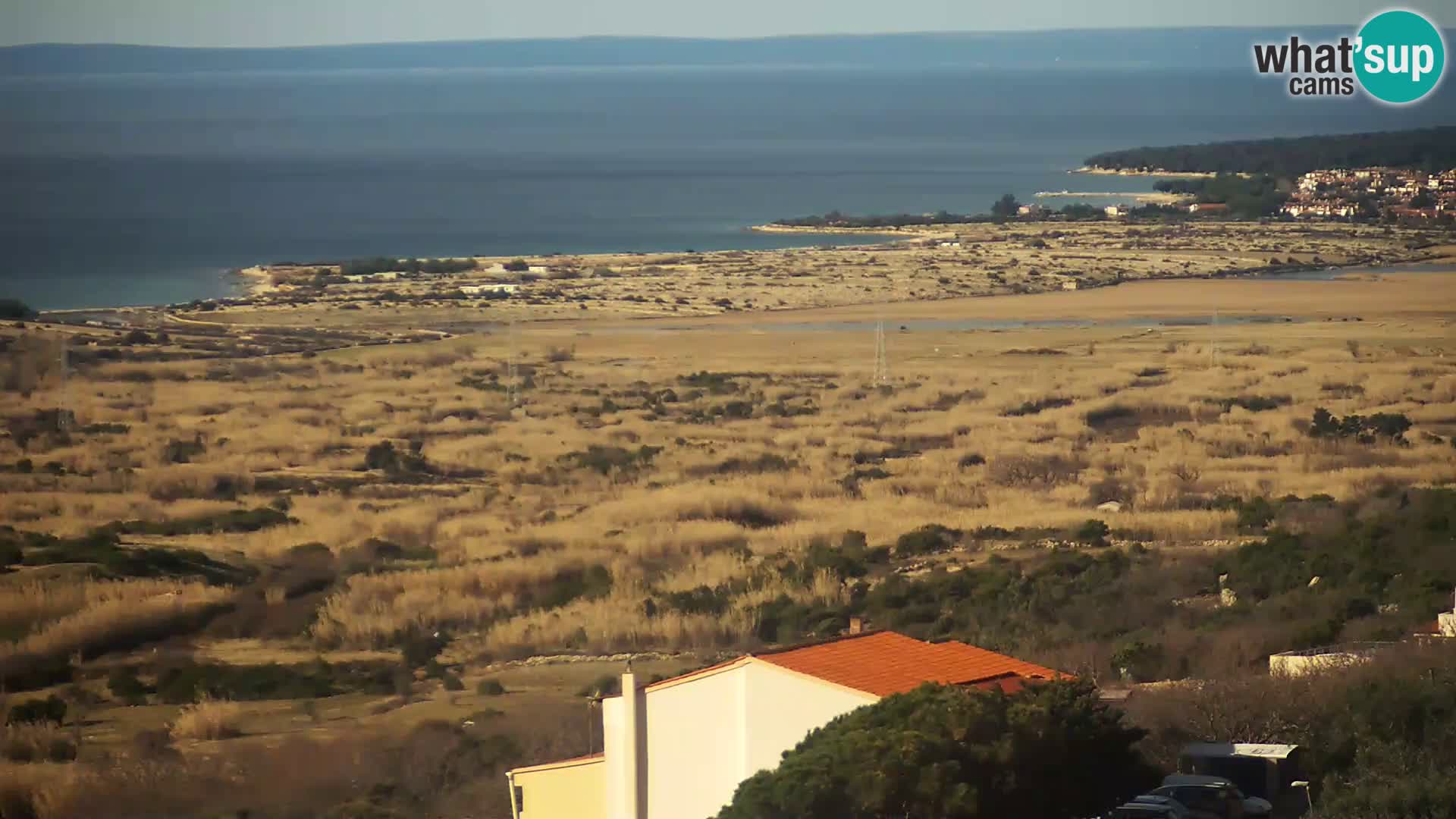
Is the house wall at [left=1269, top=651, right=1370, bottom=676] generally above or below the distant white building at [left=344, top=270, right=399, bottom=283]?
below

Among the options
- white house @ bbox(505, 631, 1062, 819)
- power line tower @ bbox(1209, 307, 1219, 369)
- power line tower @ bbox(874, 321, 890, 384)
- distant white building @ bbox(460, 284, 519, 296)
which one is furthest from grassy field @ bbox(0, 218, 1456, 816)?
distant white building @ bbox(460, 284, 519, 296)

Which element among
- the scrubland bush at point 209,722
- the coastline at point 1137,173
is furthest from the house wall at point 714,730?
the coastline at point 1137,173

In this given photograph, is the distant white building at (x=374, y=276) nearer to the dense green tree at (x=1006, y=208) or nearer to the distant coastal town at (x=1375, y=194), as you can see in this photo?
the dense green tree at (x=1006, y=208)

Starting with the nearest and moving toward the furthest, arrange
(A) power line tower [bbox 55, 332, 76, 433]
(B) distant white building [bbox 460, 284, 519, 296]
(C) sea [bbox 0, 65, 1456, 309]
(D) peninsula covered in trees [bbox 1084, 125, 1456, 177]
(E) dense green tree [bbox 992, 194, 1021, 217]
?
(A) power line tower [bbox 55, 332, 76, 433] → (B) distant white building [bbox 460, 284, 519, 296] → (D) peninsula covered in trees [bbox 1084, 125, 1456, 177] → (C) sea [bbox 0, 65, 1456, 309] → (E) dense green tree [bbox 992, 194, 1021, 217]

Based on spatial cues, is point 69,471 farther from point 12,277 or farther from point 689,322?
point 12,277

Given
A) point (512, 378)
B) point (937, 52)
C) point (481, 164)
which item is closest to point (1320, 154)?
point (512, 378)

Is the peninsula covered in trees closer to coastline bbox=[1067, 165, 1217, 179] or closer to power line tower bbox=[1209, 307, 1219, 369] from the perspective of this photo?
coastline bbox=[1067, 165, 1217, 179]

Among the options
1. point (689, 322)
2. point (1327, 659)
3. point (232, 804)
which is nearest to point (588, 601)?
point (232, 804)
